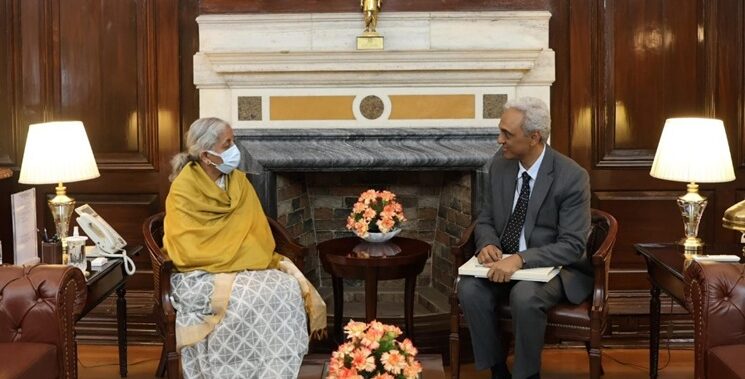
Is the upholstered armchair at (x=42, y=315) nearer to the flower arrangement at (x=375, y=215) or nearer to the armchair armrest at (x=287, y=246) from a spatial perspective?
the armchair armrest at (x=287, y=246)

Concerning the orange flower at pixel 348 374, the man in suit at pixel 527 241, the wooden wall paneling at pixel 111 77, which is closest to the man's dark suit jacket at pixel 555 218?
the man in suit at pixel 527 241

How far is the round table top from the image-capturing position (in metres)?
4.44

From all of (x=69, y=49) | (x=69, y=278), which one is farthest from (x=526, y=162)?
(x=69, y=49)

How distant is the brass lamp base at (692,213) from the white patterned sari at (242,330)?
1.84m

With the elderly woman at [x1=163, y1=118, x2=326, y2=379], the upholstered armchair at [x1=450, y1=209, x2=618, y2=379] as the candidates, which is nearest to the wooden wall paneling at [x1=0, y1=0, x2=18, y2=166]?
the elderly woman at [x1=163, y1=118, x2=326, y2=379]

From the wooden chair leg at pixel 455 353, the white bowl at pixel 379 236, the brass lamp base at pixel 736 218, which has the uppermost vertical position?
the brass lamp base at pixel 736 218

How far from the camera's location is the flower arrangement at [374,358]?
2.87m

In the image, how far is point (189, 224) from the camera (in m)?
4.16

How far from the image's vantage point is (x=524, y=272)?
4.00 meters

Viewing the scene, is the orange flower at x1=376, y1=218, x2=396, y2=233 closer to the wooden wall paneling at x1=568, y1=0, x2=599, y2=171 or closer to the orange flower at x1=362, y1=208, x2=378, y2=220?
the orange flower at x1=362, y1=208, x2=378, y2=220

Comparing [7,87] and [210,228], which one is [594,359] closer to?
[210,228]

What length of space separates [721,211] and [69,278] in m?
3.50

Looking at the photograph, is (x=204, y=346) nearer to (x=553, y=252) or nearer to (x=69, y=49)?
(x=553, y=252)

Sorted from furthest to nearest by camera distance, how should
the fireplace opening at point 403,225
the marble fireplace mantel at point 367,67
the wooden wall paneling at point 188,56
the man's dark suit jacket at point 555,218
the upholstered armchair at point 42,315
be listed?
the fireplace opening at point 403,225 → the wooden wall paneling at point 188,56 → the marble fireplace mantel at point 367,67 → the man's dark suit jacket at point 555,218 → the upholstered armchair at point 42,315
